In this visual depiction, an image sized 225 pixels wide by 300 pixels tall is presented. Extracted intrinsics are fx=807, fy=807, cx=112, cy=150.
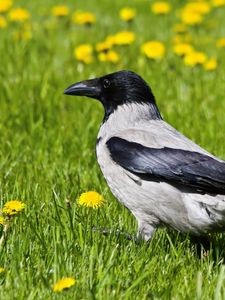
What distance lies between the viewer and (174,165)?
12.7ft

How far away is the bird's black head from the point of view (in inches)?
174

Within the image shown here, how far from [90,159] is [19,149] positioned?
0.49 meters

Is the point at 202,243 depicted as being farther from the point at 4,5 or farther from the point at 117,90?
the point at 4,5

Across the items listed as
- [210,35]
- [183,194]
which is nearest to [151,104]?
[183,194]

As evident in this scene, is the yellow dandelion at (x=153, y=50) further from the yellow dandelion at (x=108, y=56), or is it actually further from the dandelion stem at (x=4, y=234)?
the dandelion stem at (x=4, y=234)

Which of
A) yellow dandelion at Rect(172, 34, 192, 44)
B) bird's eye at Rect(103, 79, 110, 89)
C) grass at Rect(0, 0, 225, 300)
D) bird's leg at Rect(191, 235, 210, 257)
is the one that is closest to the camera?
grass at Rect(0, 0, 225, 300)

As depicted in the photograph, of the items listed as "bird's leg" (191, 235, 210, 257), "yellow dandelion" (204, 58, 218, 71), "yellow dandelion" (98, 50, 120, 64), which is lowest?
"bird's leg" (191, 235, 210, 257)

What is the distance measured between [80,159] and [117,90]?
2.83 feet

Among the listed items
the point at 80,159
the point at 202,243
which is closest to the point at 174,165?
the point at 202,243

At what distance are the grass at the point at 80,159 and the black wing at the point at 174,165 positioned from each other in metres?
0.30

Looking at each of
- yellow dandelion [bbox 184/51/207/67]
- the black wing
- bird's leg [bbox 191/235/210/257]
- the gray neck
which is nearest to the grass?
bird's leg [bbox 191/235/210/257]

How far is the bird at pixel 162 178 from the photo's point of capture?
3.79 meters

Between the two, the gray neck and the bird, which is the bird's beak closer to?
the gray neck

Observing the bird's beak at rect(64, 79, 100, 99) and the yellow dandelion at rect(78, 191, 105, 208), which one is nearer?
the yellow dandelion at rect(78, 191, 105, 208)
